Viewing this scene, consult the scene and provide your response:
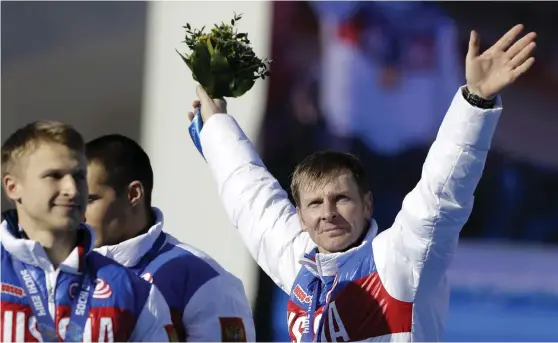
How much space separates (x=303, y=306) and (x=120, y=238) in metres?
0.72

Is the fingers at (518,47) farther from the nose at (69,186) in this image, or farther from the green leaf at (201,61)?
the nose at (69,186)

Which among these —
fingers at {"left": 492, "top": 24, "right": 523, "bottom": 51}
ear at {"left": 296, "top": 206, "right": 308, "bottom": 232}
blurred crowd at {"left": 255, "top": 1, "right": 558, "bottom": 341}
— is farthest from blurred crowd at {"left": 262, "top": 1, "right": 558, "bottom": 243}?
fingers at {"left": 492, "top": 24, "right": 523, "bottom": 51}

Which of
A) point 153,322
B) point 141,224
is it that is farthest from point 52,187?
point 141,224

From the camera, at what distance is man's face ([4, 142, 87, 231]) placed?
3822mm

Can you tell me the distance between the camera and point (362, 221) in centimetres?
441

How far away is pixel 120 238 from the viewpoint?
474cm

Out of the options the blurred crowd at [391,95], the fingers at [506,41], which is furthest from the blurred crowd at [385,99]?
the fingers at [506,41]

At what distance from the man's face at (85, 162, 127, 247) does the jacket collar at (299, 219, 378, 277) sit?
0.72m

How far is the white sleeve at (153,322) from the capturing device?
386 cm

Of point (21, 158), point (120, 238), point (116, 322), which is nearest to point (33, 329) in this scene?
point (116, 322)

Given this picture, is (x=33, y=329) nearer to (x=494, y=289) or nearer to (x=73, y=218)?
(x=73, y=218)

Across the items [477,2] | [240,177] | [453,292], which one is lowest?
[453,292]

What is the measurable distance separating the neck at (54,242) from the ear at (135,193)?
95cm

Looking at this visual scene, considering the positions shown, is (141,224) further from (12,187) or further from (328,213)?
(12,187)
